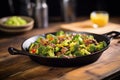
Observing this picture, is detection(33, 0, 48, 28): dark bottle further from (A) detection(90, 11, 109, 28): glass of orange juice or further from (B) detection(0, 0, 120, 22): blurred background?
(A) detection(90, 11, 109, 28): glass of orange juice

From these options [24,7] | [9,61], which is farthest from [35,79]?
[24,7]

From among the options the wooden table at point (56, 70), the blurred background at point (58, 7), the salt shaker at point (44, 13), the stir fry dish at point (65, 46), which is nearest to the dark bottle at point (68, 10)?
the blurred background at point (58, 7)

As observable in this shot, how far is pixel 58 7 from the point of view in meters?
2.41

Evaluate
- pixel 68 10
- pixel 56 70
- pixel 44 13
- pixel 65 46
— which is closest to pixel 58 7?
pixel 68 10

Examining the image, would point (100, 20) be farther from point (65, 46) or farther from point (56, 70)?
point (56, 70)

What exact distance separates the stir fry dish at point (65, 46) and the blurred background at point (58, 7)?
2.38ft

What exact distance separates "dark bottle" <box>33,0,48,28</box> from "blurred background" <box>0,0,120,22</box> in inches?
4.8

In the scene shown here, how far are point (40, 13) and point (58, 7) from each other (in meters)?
0.42

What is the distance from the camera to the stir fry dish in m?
1.22

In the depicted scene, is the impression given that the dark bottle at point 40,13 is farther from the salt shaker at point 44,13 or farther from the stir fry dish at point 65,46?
the stir fry dish at point 65,46

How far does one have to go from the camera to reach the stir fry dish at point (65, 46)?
1217mm

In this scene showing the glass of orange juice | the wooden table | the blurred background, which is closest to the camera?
the wooden table

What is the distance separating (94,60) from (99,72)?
12 cm

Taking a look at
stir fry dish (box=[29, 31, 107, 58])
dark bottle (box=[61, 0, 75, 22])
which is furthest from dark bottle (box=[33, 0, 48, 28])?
stir fry dish (box=[29, 31, 107, 58])
